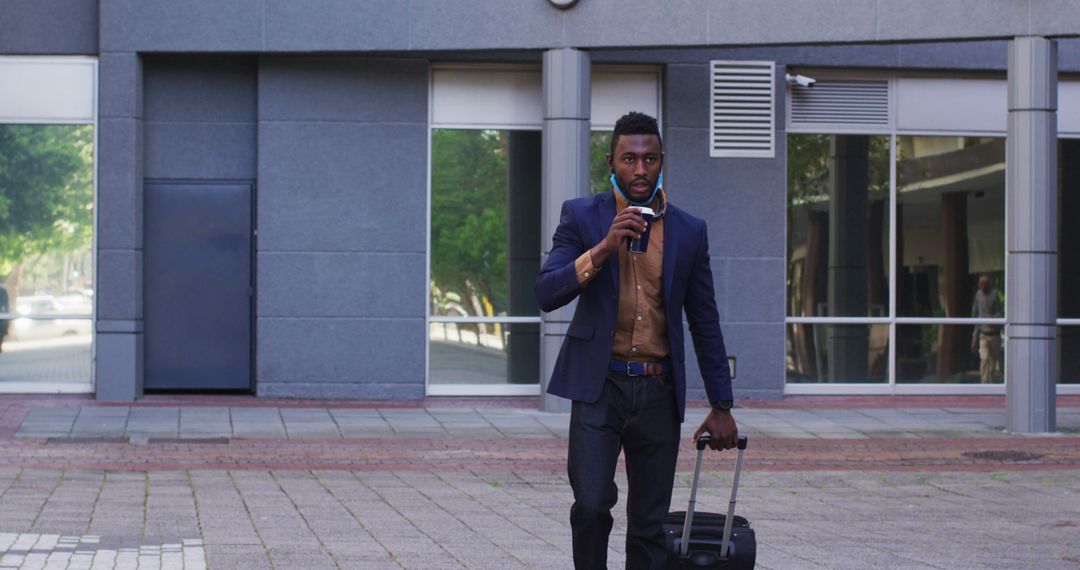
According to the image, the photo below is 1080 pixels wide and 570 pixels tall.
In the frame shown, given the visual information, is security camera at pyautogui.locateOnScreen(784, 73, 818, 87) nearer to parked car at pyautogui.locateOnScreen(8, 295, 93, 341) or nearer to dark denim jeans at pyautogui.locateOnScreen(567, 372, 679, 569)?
parked car at pyautogui.locateOnScreen(8, 295, 93, 341)

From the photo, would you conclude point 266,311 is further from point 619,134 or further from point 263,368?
point 619,134

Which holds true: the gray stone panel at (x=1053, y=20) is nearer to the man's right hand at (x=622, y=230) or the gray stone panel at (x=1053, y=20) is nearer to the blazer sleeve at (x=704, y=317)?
the blazer sleeve at (x=704, y=317)

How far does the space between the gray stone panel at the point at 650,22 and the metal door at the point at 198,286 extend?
14.5 feet

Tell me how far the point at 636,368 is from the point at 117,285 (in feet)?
39.8

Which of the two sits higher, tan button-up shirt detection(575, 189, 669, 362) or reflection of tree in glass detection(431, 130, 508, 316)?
reflection of tree in glass detection(431, 130, 508, 316)

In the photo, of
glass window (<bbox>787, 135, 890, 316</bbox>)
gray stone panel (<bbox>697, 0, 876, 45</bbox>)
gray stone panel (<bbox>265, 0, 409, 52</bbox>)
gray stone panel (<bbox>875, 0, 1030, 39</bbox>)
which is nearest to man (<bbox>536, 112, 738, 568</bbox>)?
gray stone panel (<bbox>875, 0, 1030, 39</bbox>)

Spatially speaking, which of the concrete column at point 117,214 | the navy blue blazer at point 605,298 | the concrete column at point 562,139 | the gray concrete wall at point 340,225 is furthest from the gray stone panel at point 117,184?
the navy blue blazer at point 605,298

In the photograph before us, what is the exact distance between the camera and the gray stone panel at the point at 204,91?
16578mm

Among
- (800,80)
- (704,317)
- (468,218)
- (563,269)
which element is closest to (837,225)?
(800,80)

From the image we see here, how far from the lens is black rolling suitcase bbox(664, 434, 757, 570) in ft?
16.0

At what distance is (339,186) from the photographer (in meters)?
16.5

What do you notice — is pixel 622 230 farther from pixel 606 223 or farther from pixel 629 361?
pixel 629 361

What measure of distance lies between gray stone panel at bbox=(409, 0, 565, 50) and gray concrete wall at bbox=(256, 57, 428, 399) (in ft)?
2.46

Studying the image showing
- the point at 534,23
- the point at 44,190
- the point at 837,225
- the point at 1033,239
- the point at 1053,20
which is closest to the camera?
the point at 1033,239
